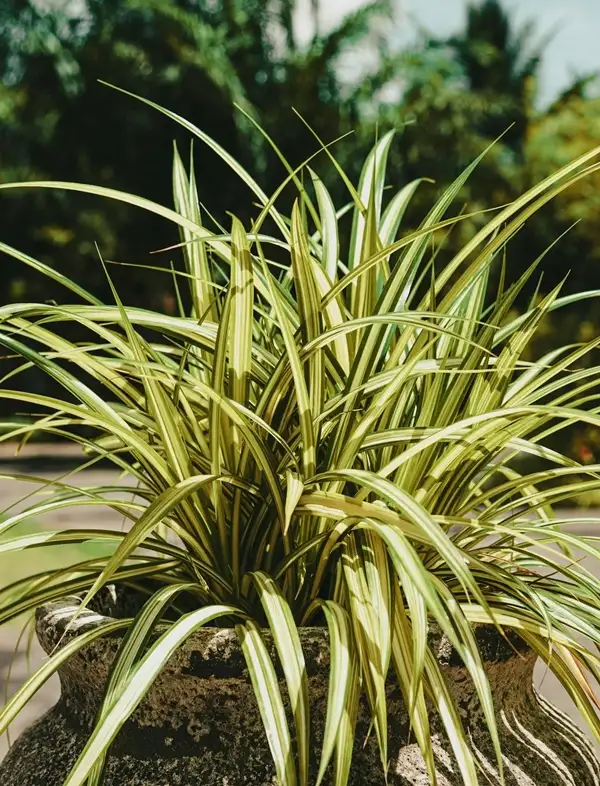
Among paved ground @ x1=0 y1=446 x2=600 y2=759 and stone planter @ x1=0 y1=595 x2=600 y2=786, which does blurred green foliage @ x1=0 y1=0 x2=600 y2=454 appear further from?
stone planter @ x1=0 y1=595 x2=600 y2=786

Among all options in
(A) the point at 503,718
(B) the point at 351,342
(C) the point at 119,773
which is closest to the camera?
(C) the point at 119,773

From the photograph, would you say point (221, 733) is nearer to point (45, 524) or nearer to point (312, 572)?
point (312, 572)

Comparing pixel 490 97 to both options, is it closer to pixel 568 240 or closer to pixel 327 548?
pixel 568 240

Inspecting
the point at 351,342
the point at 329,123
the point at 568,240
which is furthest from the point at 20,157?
the point at 351,342

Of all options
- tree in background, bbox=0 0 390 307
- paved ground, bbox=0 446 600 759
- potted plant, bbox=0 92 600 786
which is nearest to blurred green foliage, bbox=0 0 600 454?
tree in background, bbox=0 0 390 307

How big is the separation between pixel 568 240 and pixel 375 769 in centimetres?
1097

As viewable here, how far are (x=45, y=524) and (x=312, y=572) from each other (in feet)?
19.8

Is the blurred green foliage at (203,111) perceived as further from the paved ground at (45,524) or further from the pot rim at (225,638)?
the pot rim at (225,638)

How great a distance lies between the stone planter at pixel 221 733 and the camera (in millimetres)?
1216

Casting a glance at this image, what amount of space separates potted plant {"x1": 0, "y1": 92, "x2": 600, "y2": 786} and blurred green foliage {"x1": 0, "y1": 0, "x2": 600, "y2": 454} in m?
10.9

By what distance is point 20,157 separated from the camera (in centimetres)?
1313

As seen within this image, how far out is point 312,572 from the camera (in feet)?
4.54

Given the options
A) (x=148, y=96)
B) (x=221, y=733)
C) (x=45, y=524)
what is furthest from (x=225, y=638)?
(x=148, y=96)

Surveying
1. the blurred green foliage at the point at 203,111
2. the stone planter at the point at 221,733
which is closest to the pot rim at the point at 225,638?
the stone planter at the point at 221,733
